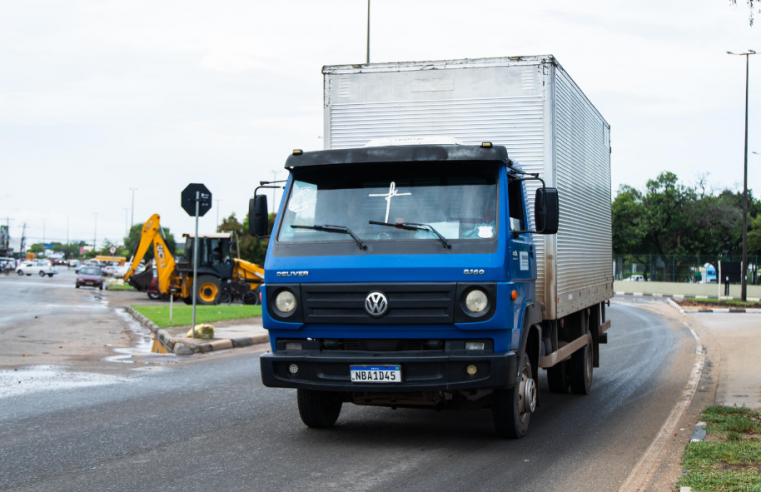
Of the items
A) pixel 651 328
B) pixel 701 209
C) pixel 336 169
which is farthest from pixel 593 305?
pixel 701 209

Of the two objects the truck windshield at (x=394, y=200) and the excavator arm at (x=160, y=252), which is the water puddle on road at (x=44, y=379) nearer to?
the truck windshield at (x=394, y=200)

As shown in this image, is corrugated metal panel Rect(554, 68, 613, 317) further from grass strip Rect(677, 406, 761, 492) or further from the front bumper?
the front bumper

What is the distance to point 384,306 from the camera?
6.34 meters

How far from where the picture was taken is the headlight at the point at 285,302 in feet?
21.8

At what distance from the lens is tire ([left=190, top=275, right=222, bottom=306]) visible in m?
30.5

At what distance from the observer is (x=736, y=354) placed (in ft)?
52.2

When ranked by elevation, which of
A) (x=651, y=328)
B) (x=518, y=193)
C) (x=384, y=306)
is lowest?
(x=651, y=328)

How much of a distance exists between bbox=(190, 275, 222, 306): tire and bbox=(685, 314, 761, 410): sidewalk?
16.8 meters

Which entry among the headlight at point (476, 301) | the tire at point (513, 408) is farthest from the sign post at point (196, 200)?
the headlight at point (476, 301)

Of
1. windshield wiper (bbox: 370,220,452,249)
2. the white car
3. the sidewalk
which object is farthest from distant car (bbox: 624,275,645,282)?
the white car

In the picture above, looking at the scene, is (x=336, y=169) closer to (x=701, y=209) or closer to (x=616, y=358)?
(x=616, y=358)

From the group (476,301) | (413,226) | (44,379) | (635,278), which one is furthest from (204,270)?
(635,278)

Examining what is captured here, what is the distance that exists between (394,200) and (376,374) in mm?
1476

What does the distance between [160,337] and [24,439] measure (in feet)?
35.4
